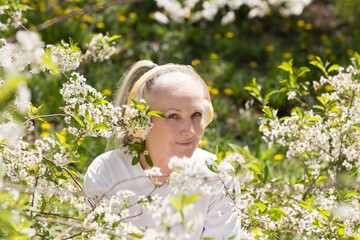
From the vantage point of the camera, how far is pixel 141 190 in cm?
233

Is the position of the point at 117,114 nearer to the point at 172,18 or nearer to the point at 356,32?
the point at 172,18

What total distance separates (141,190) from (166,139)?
0.33m

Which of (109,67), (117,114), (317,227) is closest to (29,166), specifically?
(117,114)

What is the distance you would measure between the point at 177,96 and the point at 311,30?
4.03m

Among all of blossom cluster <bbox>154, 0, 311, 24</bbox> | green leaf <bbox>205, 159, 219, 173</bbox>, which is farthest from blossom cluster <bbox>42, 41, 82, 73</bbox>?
blossom cluster <bbox>154, 0, 311, 24</bbox>

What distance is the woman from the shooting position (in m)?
2.15

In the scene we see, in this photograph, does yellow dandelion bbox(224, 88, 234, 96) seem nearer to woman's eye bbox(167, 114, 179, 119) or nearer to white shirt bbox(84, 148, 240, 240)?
white shirt bbox(84, 148, 240, 240)

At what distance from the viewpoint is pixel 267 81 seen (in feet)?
15.0

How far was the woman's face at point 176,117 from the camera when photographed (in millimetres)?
2133

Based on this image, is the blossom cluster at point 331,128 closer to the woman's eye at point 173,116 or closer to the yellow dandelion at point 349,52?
the woman's eye at point 173,116

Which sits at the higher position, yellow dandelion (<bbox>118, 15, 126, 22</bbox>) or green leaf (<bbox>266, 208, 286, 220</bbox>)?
yellow dandelion (<bbox>118, 15, 126, 22</bbox>)

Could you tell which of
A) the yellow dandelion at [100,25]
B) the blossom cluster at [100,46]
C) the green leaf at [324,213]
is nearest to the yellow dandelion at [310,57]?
the yellow dandelion at [100,25]

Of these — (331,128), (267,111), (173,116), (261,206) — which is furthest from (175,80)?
(331,128)

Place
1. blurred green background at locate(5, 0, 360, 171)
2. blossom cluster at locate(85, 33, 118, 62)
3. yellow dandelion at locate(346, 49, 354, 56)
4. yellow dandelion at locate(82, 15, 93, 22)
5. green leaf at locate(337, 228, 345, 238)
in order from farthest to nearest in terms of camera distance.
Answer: yellow dandelion at locate(82, 15, 93, 22) < yellow dandelion at locate(346, 49, 354, 56) < blurred green background at locate(5, 0, 360, 171) < blossom cluster at locate(85, 33, 118, 62) < green leaf at locate(337, 228, 345, 238)
